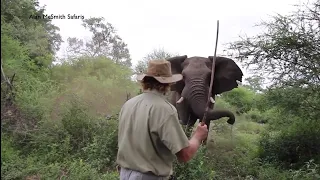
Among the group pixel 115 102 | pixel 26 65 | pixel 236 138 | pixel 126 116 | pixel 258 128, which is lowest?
pixel 258 128

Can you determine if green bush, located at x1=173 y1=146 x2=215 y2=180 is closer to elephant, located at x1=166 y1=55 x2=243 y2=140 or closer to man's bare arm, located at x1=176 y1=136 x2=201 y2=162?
elephant, located at x1=166 y1=55 x2=243 y2=140

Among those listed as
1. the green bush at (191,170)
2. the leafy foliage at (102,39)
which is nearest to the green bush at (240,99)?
the leafy foliage at (102,39)

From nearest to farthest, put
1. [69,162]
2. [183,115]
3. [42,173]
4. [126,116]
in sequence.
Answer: [126,116], [42,173], [69,162], [183,115]

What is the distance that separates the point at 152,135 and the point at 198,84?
18.8ft

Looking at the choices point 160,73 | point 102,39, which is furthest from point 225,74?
point 102,39

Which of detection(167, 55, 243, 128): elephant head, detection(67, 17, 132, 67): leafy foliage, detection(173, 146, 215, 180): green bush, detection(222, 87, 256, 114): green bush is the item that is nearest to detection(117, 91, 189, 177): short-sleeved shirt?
detection(173, 146, 215, 180): green bush

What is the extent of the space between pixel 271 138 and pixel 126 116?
24.6 feet

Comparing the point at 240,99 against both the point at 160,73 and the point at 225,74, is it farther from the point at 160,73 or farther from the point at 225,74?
the point at 160,73

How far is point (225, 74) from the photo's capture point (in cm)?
994

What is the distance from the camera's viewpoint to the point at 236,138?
37.7ft

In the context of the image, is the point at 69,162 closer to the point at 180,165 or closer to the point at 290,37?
the point at 180,165

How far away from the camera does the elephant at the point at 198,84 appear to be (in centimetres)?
860

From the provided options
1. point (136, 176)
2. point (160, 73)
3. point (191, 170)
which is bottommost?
point (191, 170)

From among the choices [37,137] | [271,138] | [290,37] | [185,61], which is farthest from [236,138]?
[37,137]
